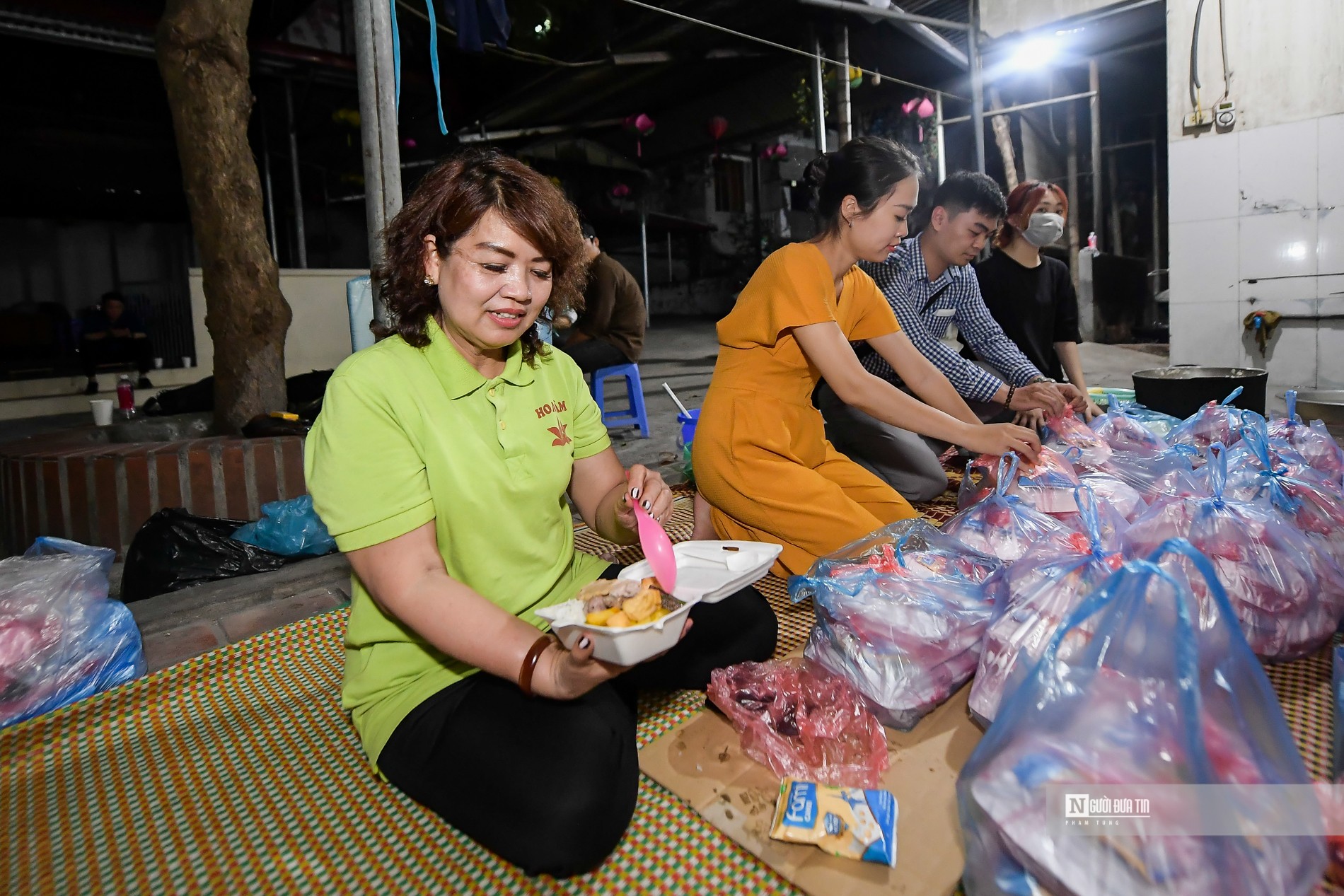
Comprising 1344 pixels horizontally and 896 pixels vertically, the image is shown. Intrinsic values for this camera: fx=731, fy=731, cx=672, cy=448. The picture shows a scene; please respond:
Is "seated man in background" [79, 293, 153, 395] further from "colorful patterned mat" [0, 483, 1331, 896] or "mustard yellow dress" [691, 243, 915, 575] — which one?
"mustard yellow dress" [691, 243, 915, 575]

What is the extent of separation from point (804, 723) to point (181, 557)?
88.5 inches

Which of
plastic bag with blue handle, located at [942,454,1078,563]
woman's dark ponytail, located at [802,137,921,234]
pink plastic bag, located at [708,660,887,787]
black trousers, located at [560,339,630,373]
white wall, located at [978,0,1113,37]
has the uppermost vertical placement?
white wall, located at [978,0,1113,37]

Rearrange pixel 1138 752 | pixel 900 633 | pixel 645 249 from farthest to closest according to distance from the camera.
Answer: pixel 645 249 < pixel 900 633 < pixel 1138 752

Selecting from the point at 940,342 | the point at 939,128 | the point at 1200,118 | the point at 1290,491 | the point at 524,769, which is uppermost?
the point at 939,128

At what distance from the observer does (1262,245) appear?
521 cm

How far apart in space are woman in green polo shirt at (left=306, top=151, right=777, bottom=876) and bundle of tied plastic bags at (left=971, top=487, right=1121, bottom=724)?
0.64m

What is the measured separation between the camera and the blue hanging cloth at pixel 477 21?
13.9 feet

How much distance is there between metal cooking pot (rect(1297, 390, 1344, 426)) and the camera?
3.23 m

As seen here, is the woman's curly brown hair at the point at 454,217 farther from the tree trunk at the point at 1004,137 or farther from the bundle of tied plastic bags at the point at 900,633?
the tree trunk at the point at 1004,137

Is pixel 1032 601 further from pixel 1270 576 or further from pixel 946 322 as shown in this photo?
pixel 946 322

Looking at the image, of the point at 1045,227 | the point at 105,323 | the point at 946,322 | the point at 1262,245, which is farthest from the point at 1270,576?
the point at 105,323

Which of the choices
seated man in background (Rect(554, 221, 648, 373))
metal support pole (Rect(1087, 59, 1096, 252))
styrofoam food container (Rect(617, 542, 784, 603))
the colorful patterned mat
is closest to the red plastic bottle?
seated man in background (Rect(554, 221, 648, 373))

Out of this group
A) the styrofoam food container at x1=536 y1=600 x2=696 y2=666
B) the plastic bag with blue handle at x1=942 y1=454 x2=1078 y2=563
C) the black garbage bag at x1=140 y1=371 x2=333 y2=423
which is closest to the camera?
the styrofoam food container at x1=536 y1=600 x2=696 y2=666

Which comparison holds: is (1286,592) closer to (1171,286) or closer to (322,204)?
(1171,286)
